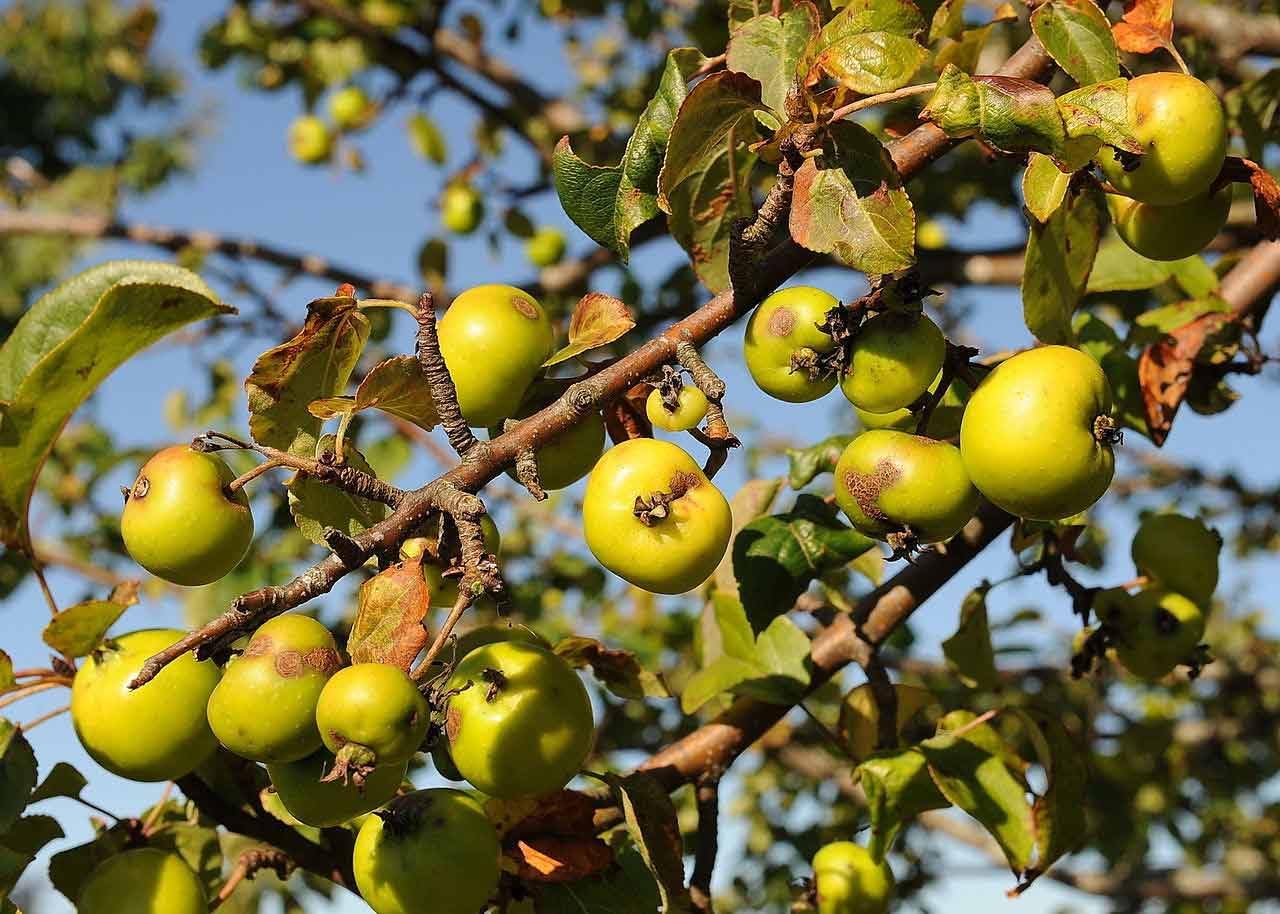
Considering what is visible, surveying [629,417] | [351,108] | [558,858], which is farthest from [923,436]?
[351,108]

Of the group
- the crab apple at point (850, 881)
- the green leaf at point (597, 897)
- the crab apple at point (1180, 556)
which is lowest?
the crab apple at point (850, 881)

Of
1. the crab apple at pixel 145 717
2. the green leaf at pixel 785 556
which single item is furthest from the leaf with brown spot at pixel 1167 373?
the crab apple at pixel 145 717

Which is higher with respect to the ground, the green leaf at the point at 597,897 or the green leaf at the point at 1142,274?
the green leaf at the point at 1142,274

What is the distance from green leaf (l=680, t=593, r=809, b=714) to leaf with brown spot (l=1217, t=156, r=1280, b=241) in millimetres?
851

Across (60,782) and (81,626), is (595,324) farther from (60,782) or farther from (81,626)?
(60,782)

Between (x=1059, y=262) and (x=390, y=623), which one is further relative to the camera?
(x=1059, y=262)

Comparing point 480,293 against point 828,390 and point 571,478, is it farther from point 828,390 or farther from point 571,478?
point 828,390

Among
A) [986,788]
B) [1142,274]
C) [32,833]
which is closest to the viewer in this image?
[32,833]

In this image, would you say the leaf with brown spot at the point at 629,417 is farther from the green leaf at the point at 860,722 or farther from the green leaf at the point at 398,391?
the green leaf at the point at 860,722

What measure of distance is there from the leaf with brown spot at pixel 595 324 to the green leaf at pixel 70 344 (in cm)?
38

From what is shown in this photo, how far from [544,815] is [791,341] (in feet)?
2.14

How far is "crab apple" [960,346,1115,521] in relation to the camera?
115cm

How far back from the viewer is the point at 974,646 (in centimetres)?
198

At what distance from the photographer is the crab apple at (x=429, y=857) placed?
3.99 ft
